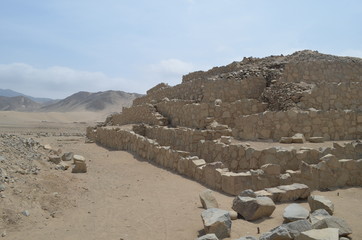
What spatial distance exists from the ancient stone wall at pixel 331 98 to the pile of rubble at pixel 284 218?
5.96 meters

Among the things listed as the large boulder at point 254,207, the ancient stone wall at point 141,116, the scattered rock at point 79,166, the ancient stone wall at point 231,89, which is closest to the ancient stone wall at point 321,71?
the ancient stone wall at point 231,89

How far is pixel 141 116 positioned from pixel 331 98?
9.87m

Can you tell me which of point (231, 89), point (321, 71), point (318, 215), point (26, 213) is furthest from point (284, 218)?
point (321, 71)

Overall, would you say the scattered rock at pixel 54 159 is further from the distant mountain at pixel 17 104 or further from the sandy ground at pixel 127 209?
the distant mountain at pixel 17 104

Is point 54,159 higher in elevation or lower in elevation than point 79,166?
higher

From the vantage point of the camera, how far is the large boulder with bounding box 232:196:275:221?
5.60 m

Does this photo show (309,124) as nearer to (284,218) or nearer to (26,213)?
(284,218)

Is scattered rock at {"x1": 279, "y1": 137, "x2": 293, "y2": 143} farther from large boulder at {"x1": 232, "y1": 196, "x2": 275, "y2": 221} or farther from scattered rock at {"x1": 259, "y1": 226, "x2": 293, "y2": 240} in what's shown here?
scattered rock at {"x1": 259, "y1": 226, "x2": 293, "y2": 240}

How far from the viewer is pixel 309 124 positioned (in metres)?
10.2

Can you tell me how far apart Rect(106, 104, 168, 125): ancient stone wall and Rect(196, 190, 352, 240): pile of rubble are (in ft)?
32.4

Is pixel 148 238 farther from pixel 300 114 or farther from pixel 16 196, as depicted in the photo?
pixel 300 114

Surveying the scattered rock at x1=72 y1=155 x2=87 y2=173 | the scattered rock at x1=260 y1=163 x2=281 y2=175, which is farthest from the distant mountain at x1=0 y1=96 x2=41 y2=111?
the scattered rock at x1=260 y1=163 x2=281 y2=175

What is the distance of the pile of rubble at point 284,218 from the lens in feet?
14.1

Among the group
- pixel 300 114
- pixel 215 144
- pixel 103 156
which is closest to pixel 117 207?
pixel 215 144
